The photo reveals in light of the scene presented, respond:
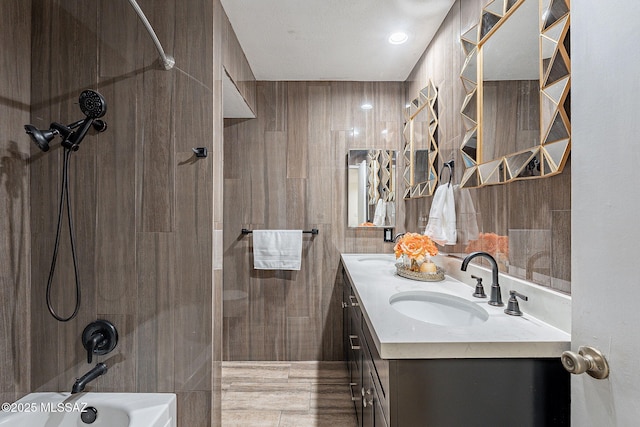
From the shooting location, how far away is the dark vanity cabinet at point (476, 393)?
884mm

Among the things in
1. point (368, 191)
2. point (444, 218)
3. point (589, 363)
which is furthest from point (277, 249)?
point (589, 363)

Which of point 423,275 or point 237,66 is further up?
point 237,66

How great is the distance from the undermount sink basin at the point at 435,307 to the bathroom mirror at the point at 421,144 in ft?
2.89

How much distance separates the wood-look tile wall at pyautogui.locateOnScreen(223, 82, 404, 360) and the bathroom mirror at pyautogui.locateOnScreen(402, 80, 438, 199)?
1.07 ft

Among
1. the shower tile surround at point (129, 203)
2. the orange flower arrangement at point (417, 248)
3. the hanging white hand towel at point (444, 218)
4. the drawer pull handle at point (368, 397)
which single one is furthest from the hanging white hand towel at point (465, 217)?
the shower tile surround at point (129, 203)

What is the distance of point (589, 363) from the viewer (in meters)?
0.67

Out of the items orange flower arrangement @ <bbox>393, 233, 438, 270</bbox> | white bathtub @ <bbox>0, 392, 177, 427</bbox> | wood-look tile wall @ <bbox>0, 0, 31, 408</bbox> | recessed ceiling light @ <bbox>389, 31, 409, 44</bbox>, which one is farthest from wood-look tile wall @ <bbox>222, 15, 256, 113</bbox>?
white bathtub @ <bbox>0, 392, 177, 427</bbox>

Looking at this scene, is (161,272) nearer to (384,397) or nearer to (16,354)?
(16,354)

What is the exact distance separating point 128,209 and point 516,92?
174cm

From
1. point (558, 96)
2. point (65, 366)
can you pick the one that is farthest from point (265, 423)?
point (558, 96)

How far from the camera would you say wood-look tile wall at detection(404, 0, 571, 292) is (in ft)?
3.44

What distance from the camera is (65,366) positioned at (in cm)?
150

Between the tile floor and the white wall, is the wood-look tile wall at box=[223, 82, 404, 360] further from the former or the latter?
the white wall

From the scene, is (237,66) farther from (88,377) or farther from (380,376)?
(380,376)
